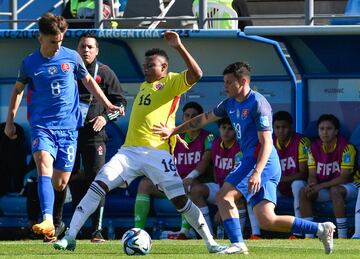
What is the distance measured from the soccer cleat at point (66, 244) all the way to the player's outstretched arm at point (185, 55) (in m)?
1.79

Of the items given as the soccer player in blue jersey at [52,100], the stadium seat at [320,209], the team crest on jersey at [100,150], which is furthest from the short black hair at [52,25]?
the stadium seat at [320,209]

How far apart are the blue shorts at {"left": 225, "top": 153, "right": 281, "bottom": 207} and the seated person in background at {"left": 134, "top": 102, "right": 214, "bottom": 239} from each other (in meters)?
Answer: 3.64

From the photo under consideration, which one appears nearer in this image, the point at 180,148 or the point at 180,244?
the point at 180,244

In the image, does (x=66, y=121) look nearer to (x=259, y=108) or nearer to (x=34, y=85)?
(x=34, y=85)

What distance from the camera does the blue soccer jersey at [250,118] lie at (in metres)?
10.6

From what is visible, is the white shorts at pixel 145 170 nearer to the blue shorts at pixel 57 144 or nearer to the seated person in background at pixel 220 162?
the blue shorts at pixel 57 144

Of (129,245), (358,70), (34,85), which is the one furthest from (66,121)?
(358,70)

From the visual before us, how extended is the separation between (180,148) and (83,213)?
4.08 metres

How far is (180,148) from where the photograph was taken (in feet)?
49.6

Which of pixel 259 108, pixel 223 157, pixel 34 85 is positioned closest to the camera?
pixel 259 108

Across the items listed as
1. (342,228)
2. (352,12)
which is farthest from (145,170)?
(352,12)

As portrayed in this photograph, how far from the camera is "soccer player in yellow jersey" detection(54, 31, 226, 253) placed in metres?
11.1

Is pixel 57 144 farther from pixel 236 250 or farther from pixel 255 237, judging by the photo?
pixel 255 237

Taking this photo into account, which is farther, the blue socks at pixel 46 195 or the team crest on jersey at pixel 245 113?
the blue socks at pixel 46 195
